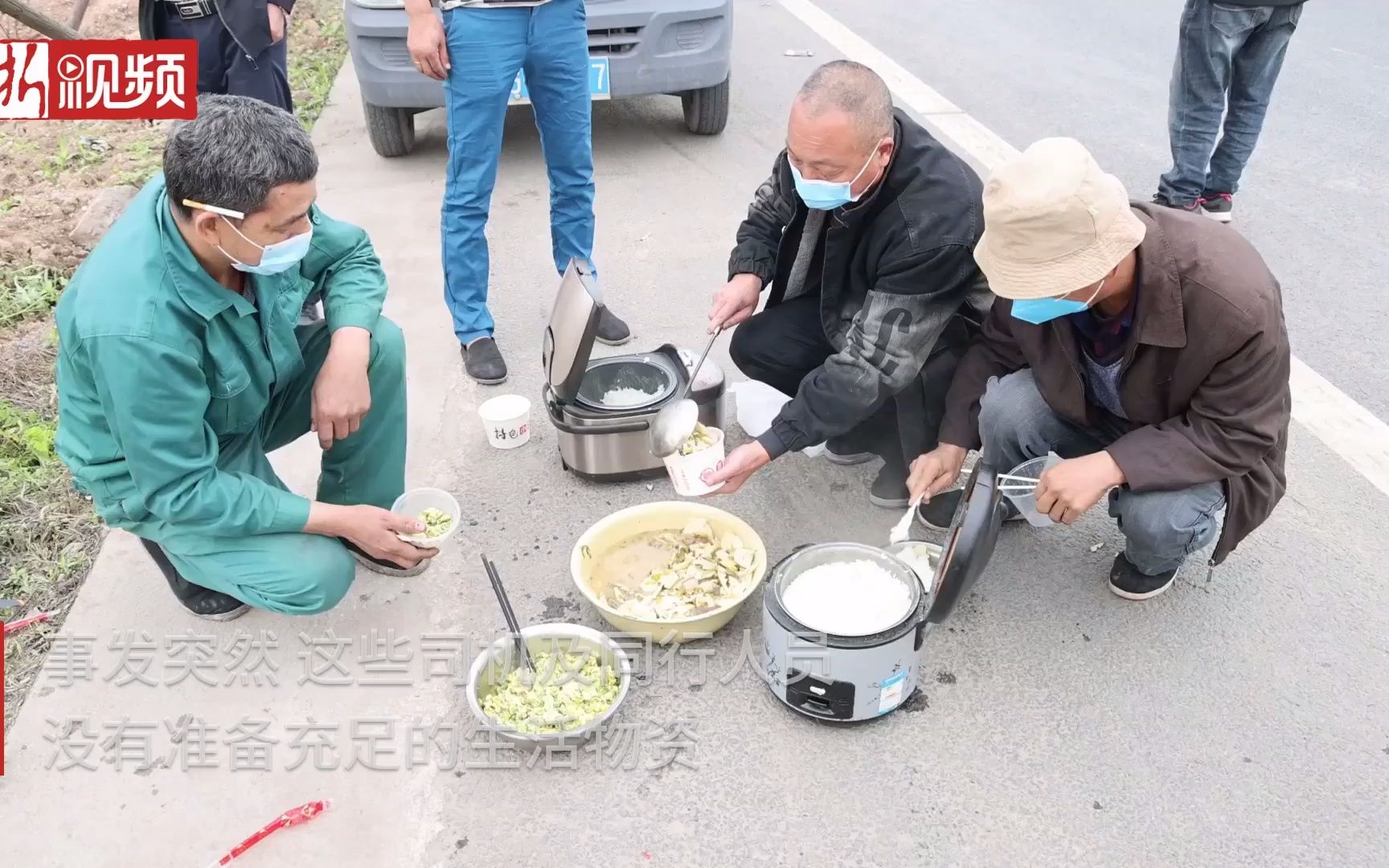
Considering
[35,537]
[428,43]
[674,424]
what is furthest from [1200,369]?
[35,537]

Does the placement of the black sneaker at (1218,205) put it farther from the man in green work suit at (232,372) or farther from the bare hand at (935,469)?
the man in green work suit at (232,372)

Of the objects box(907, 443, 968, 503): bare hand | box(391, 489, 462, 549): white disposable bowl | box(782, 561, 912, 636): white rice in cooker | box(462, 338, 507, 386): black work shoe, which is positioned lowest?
box(462, 338, 507, 386): black work shoe

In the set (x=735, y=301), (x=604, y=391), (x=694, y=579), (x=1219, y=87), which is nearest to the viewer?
(x=694, y=579)

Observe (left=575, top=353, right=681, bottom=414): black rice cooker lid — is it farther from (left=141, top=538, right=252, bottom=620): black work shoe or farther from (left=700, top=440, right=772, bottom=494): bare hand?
(left=141, top=538, right=252, bottom=620): black work shoe

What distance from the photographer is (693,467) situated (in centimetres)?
258

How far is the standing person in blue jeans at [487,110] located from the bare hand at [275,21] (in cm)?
93

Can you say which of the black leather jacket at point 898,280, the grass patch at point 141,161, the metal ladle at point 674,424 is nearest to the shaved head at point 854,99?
the black leather jacket at point 898,280

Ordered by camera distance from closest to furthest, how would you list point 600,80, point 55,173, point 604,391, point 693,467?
point 693,467 < point 604,391 < point 600,80 < point 55,173

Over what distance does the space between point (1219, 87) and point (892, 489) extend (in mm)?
2549

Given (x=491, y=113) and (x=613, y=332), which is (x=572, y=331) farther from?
(x=491, y=113)

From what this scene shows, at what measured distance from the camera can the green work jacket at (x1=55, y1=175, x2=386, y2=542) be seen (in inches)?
75.2

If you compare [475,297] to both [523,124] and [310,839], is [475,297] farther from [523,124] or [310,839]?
[523,124]

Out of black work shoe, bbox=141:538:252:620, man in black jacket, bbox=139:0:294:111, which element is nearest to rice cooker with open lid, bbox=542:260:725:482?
black work shoe, bbox=141:538:252:620

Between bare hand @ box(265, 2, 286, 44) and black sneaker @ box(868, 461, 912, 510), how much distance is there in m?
2.84
